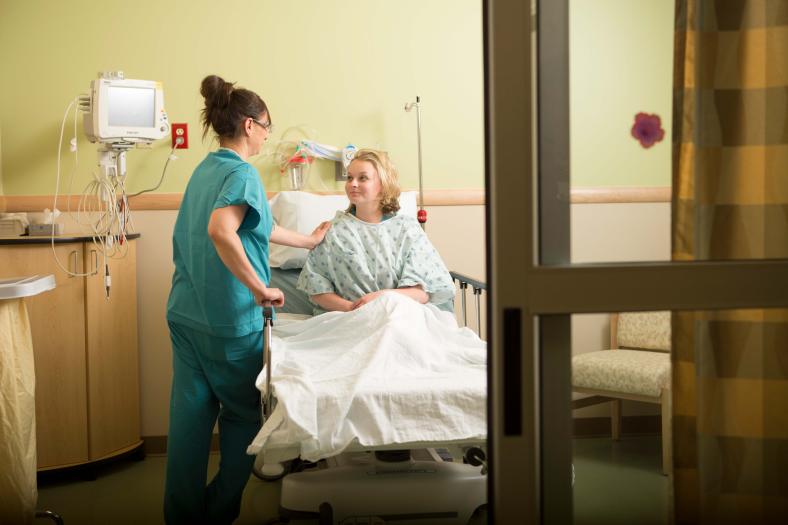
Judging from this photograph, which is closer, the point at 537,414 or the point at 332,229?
the point at 537,414

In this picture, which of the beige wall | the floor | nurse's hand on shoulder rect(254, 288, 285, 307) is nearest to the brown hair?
nurse's hand on shoulder rect(254, 288, 285, 307)

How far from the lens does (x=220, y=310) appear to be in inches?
105

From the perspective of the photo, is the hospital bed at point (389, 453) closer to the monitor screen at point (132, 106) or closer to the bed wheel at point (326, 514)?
the bed wheel at point (326, 514)

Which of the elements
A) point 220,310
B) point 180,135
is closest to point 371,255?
point 220,310

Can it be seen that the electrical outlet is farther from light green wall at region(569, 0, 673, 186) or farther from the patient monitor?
light green wall at region(569, 0, 673, 186)

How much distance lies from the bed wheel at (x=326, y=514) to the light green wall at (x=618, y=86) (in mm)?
1667

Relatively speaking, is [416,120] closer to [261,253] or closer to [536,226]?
[261,253]

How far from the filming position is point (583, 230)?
137cm

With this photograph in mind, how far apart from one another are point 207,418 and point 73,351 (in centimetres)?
108

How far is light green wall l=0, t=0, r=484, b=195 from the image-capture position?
152 inches

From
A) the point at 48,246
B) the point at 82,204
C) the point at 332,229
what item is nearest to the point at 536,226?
the point at 332,229

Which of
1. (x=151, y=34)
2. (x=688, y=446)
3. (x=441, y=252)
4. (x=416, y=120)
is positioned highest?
(x=151, y=34)

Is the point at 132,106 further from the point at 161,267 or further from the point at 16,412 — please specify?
the point at 16,412

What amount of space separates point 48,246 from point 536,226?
8.92ft
